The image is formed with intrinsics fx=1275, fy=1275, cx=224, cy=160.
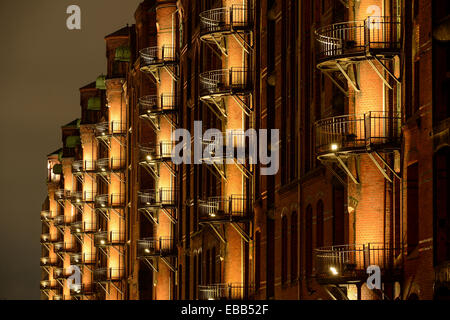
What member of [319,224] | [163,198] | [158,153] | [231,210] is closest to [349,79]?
[319,224]

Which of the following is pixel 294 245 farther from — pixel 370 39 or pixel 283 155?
pixel 370 39

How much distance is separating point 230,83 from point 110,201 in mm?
32677

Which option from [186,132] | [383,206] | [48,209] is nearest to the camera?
[383,206]

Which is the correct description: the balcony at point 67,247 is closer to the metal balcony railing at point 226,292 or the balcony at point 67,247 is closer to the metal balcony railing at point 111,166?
the metal balcony railing at point 111,166

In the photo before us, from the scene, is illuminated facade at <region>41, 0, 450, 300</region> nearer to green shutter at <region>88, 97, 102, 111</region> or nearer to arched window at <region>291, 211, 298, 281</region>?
arched window at <region>291, 211, 298, 281</region>

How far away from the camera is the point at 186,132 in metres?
63.0

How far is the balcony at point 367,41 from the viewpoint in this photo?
106 ft

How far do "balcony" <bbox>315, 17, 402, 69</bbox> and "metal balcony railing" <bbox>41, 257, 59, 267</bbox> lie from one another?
95665 mm

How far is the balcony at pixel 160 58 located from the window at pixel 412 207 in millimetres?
35198

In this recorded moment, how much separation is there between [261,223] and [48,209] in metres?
85.6

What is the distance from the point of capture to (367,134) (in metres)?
32.4

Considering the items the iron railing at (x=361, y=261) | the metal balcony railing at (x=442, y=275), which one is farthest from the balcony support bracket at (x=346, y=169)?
the metal balcony railing at (x=442, y=275)

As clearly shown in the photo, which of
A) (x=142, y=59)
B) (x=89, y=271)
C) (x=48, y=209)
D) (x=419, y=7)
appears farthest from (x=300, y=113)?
(x=48, y=209)
